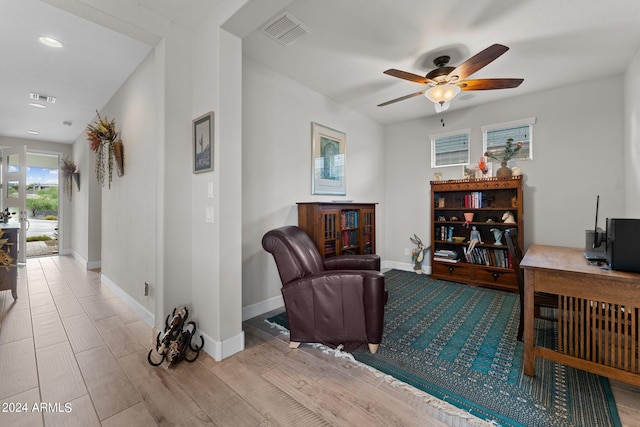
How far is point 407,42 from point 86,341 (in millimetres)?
3937

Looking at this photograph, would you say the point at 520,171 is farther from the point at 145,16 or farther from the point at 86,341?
the point at 86,341

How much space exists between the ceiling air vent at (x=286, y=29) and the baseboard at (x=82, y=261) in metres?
5.03

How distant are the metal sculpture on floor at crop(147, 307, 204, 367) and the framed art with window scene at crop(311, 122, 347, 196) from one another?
6.89 feet

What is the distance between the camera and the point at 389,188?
5094 mm

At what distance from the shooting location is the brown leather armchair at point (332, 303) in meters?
1.98

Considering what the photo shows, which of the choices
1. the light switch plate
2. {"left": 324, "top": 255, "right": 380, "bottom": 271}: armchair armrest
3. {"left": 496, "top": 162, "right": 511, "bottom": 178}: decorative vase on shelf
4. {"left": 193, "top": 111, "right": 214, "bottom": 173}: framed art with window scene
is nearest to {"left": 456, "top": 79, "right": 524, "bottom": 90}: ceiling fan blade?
{"left": 496, "top": 162, "right": 511, "bottom": 178}: decorative vase on shelf

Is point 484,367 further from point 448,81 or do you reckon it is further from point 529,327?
point 448,81

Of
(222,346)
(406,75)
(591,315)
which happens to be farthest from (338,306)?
(406,75)

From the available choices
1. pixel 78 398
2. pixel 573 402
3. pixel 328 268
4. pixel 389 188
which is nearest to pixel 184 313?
pixel 78 398

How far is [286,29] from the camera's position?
2324mm

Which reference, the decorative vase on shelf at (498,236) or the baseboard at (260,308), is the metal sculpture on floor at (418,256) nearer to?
the decorative vase on shelf at (498,236)

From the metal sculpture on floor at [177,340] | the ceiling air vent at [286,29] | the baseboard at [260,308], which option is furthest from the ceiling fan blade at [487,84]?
the metal sculpture on floor at [177,340]

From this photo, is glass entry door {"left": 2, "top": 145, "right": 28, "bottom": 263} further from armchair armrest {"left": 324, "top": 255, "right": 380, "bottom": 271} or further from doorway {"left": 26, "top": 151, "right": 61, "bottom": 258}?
armchair armrest {"left": 324, "top": 255, "right": 380, "bottom": 271}

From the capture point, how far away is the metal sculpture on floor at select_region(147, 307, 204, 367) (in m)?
1.89
